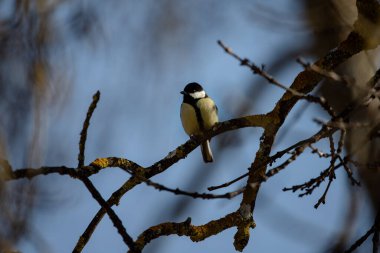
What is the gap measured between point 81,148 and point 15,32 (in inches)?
39.5

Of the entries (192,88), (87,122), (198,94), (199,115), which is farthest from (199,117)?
(87,122)

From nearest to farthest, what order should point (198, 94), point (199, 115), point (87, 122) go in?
point (87, 122) → point (199, 115) → point (198, 94)

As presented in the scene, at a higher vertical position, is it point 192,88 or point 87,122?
point 192,88

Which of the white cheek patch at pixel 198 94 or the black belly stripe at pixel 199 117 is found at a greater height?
the white cheek patch at pixel 198 94

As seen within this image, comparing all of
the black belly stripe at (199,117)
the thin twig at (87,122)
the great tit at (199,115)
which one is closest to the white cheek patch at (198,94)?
the great tit at (199,115)

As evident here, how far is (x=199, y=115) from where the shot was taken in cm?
498

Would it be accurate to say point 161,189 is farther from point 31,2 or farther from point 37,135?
point 31,2

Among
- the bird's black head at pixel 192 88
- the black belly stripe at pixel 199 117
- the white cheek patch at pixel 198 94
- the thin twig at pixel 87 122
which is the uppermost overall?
the bird's black head at pixel 192 88

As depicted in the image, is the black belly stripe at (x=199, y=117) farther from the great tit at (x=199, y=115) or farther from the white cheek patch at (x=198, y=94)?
the white cheek patch at (x=198, y=94)

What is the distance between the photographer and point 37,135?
2.41 meters

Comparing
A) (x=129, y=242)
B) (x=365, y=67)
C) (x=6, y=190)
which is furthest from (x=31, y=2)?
(x=365, y=67)

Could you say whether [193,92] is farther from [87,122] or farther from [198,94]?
[87,122]

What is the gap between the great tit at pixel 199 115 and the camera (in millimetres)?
4988

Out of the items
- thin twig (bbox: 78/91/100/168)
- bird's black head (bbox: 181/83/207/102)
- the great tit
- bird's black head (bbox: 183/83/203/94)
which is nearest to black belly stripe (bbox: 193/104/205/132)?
the great tit
